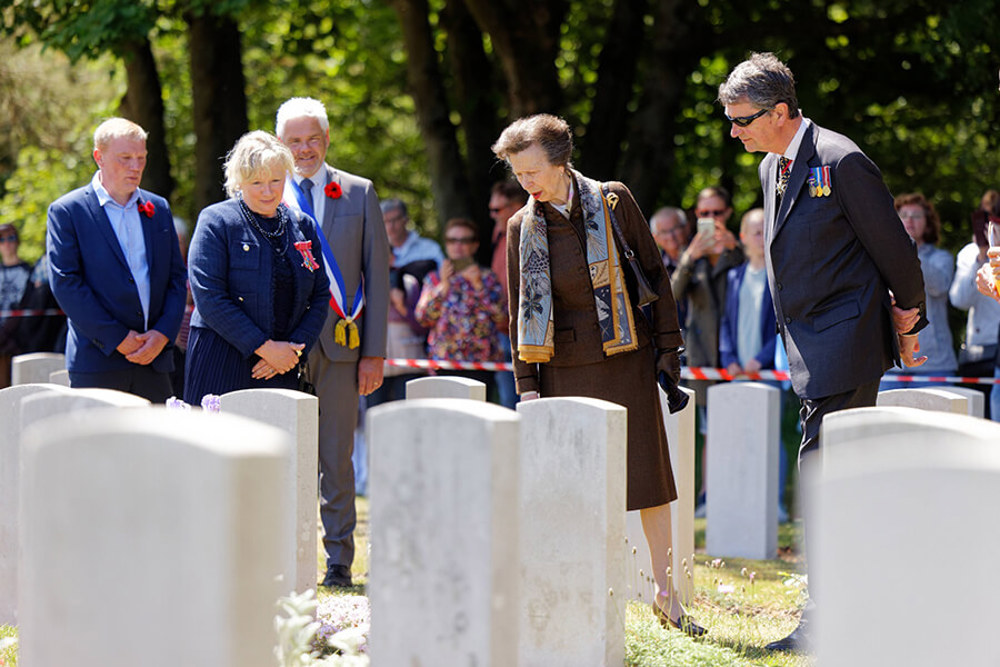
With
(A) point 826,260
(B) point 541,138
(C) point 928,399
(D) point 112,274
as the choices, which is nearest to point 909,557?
(A) point 826,260

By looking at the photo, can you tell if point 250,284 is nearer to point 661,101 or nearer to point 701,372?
point 701,372

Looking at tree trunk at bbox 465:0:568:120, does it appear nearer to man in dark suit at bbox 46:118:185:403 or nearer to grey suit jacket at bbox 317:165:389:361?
grey suit jacket at bbox 317:165:389:361

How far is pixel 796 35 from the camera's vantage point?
1347 cm

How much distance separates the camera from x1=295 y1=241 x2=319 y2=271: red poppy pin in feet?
21.7

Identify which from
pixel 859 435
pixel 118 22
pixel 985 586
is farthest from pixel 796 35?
pixel 985 586

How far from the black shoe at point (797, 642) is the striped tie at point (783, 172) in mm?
1785

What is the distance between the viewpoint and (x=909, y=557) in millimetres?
2996

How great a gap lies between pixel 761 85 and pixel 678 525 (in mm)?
2341

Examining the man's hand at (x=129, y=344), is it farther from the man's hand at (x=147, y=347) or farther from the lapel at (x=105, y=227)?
the lapel at (x=105, y=227)

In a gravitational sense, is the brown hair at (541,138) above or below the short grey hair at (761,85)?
below

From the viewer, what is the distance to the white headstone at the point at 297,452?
5.61 meters

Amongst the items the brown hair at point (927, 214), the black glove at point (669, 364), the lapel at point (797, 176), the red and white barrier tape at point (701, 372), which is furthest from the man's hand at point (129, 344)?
the brown hair at point (927, 214)

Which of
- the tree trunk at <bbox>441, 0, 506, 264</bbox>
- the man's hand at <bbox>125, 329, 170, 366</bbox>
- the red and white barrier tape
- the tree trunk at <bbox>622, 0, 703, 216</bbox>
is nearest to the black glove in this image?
the man's hand at <bbox>125, 329, 170, 366</bbox>

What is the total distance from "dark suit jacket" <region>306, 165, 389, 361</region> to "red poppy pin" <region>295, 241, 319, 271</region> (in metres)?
0.50
